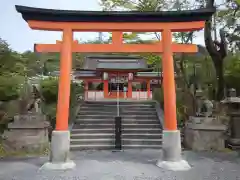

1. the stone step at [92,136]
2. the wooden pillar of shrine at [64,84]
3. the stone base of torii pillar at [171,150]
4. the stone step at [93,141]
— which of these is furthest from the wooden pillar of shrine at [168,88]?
the stone step at [92,136]

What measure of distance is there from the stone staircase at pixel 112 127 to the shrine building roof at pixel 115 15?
5.29m

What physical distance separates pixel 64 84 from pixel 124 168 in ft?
10.5

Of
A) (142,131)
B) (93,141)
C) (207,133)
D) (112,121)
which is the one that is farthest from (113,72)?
(207,133)

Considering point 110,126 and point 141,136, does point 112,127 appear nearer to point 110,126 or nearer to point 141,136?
point 110,126

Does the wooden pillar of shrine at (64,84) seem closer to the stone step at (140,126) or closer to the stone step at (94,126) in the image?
the stone step at (94,126)

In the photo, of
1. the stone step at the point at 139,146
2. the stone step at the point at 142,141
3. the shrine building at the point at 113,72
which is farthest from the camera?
the shrine building at the point at 113,72

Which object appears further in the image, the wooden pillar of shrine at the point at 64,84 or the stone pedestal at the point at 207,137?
the stone pedestal at the point at 207,137

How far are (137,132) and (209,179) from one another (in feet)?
17.6

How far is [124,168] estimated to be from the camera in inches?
292

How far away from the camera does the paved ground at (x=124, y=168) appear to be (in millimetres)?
6527

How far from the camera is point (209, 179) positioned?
629cm

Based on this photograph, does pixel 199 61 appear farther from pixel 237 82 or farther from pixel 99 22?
pixel 99 22

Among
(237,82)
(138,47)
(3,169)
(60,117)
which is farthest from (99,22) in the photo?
(237,82)

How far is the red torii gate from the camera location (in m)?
7.55
